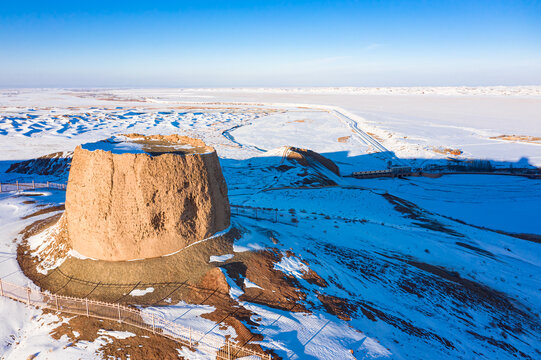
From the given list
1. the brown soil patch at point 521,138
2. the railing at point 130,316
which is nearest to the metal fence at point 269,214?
the railing at point 130,316

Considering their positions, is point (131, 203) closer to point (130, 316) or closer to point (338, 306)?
point (130, 316)

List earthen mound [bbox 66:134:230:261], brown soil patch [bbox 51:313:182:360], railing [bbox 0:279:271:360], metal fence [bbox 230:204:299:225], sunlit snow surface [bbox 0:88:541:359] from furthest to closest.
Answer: metal fence [bbox 230:204:299:225] → earthen mound [bbox 66:134:230:261] → sunlit snow surface [bbox 0:88:541:359] → railing [bbox 0:279:271:360] → brown soil patch [bbox 51:313:182:360]

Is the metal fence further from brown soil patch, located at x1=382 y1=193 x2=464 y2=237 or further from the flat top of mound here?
brown soil patch, located at x1=382 y1=193 x2=464 y2=237

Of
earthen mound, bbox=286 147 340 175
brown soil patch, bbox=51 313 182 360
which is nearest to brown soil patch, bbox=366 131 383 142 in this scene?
earthen mound, bbox=286 147 340 175

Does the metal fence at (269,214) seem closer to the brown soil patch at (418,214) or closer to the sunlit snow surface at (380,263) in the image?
the sunlit snow surface at (380,263)

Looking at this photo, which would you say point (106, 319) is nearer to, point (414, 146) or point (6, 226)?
point (6, 226)

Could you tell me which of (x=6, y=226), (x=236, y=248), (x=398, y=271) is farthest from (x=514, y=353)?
(x=6, y=226)
